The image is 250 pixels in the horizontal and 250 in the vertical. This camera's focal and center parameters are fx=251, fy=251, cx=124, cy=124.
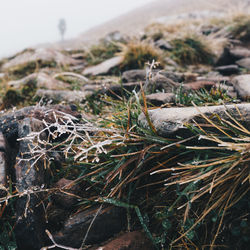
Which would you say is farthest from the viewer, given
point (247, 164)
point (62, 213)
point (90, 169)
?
point (90, 169)

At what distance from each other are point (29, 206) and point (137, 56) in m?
4.24

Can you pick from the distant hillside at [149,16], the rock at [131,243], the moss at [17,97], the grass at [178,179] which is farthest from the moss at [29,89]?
the distant hillside at [149,16]

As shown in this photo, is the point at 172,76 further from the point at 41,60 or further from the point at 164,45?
the point at 41,60

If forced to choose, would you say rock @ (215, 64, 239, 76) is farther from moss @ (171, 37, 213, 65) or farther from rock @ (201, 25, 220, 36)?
rock @ (201, 25, 220, 36)

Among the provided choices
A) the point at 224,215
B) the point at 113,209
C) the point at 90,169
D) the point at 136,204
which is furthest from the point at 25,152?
the point at 224,215

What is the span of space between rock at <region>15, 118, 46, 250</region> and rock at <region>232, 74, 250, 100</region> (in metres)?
2.04

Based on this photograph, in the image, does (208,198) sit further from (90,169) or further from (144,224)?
(90,169)

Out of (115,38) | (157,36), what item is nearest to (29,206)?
(157,36)

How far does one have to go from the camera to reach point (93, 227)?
1622 mm

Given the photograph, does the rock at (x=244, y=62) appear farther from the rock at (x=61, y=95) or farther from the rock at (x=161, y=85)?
the rock at (x=61, y=95)

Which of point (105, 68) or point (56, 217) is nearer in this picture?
point (56, 217)

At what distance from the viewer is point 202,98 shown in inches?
93.6

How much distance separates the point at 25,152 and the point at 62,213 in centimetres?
51

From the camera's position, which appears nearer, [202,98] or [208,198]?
[208,198]
